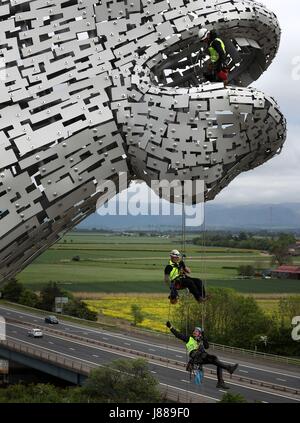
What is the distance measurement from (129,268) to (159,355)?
131ft

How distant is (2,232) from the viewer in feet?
30.2

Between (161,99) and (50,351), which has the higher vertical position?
(161,99)

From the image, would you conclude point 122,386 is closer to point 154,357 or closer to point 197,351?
point 154,357

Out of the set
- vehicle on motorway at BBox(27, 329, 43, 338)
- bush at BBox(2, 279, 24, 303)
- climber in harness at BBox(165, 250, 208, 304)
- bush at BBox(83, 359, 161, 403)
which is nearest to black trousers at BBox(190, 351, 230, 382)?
climber in harness at BBox(165, 250, 208, 304)

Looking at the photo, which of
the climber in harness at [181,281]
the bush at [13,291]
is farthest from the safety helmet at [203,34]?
the bush at [13,291]

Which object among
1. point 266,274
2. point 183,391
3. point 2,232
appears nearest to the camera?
point 2,232

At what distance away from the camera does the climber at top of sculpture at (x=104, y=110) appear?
362 inches

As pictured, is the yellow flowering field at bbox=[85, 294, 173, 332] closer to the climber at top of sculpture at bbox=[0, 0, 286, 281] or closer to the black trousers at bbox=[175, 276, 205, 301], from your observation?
the black trousers at bbox=[175, 276, 205, 301]

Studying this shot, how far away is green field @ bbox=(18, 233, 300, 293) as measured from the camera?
198 feet

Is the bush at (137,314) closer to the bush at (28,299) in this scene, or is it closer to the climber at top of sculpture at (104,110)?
the bush at (28,299)

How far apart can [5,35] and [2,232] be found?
3.06m

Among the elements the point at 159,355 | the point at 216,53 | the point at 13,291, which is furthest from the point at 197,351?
the point at 13,291
